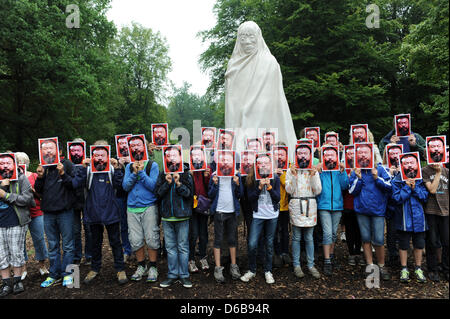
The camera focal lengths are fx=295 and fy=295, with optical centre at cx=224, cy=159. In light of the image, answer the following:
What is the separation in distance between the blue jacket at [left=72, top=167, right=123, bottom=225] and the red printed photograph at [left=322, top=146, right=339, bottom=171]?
11.2 feet

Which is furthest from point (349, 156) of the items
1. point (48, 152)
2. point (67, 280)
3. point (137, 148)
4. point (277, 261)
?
point (67, 280)

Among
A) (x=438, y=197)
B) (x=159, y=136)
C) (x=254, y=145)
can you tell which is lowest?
(x=438, y=197)

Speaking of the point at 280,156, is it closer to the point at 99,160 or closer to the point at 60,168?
the point at 99,160

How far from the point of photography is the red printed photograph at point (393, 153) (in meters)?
4.78

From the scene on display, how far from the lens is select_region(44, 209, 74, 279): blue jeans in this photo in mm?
4691

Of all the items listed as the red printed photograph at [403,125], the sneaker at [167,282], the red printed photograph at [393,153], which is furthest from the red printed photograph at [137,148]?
the red printed photograph at [403,125]

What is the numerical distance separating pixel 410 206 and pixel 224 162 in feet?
9.89

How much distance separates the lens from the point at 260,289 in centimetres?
432

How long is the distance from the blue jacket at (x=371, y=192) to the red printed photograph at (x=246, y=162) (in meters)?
1.68

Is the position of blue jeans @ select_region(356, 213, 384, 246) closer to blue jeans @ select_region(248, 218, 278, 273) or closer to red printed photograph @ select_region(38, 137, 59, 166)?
blue jeans @ select_region(248, 218, 278, 273)

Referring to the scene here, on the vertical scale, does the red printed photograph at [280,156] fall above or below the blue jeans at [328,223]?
above

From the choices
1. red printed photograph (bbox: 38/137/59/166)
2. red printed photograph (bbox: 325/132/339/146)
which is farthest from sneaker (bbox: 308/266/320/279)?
red printed photograph (bbox: 38/137/59/166)

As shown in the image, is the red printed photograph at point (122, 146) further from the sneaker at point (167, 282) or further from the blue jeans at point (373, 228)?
the blue jeans at point (373, 228)

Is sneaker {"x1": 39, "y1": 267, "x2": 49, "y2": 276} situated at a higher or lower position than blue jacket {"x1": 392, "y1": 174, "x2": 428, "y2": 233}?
lower
